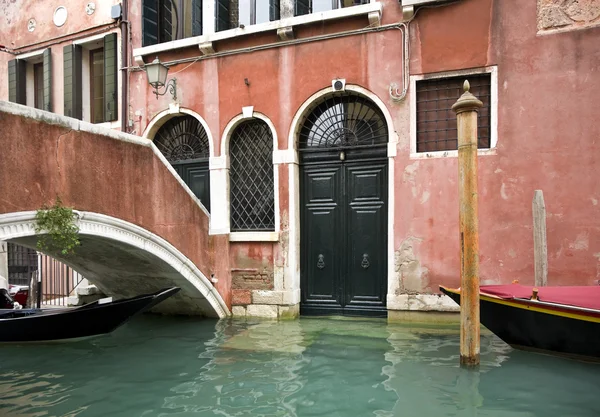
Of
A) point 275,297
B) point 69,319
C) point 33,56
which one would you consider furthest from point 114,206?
point 33,56

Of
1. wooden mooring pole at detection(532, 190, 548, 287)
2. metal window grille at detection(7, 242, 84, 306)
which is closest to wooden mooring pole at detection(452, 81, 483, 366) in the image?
wooden mooring pole at detection(532, 190, 548, 287)

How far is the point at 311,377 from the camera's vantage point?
4.41 m

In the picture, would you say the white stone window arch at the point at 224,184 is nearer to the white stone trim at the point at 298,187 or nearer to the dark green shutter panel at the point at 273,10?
the white stone trim at the point at 298,187

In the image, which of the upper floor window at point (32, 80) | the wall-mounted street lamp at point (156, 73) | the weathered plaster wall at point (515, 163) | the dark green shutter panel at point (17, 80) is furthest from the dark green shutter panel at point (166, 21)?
the weathered plaster wall at point (515, 163)

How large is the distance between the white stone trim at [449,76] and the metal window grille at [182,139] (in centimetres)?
289

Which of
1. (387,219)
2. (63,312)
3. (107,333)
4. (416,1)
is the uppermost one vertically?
(416,1)

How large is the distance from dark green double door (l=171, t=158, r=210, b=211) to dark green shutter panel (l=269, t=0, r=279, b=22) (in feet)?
6.89

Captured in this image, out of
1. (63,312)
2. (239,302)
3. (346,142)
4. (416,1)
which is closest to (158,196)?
(63,312)

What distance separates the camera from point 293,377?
4.43 metres

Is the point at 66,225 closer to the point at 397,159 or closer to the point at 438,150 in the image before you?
the point at 397,159

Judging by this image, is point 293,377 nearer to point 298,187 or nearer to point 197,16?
point 298,187

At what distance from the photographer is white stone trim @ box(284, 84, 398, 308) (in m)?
6.28

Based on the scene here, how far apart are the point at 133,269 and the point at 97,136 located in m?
2.22

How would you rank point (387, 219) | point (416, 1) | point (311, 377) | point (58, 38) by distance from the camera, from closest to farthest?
1. point (311, 377)
2. point (416, 1)
3. point (387, 219)
4. point (58, 38)
